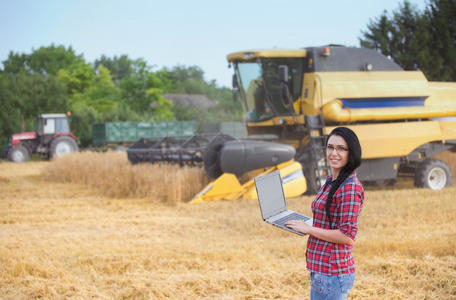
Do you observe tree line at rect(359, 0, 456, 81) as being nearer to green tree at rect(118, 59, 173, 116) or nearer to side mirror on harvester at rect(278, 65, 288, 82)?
side mirror on harvester at rect(278, 65, 288, 82)

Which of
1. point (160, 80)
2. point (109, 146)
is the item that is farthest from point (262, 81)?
point (160, 80)

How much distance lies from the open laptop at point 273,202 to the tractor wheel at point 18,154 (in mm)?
17800

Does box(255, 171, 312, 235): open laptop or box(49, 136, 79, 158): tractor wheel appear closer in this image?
box(255, 171, 312, 235): open laptop

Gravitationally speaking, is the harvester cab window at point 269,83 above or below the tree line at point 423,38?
below

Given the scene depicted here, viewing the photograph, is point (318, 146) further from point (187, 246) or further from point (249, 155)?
point (187, 246)

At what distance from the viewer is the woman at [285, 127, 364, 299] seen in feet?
6.42

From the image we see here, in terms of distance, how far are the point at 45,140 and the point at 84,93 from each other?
17.1m

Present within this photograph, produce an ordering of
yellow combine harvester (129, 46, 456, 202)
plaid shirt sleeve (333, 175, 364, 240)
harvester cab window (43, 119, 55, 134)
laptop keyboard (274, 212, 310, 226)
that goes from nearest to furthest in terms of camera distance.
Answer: plaid shirt sleeve (333, 175, 364, 240) → laptop keyboard (274, 212, 310, 226) → yellow combine harvester (129, 46, 456, 202) → harvester cab window (43, 119, 55, 134)

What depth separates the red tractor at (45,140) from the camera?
1830 centimetres

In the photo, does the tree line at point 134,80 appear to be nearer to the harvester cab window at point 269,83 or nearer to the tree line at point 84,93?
the tree line at point 84,93

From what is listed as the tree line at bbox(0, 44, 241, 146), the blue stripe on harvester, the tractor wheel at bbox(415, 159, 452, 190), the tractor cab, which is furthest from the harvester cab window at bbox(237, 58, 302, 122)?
the tree line at bbox(0, 44, 241, 146)

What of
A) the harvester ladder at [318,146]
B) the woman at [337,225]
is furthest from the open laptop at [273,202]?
the harvester ladder at [318,146]

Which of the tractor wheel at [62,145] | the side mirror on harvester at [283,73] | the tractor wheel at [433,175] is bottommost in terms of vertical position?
the tractor wheel at [433,175]

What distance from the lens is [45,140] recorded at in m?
18.7
